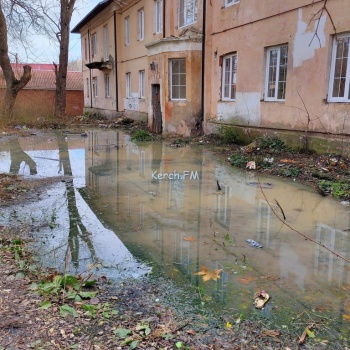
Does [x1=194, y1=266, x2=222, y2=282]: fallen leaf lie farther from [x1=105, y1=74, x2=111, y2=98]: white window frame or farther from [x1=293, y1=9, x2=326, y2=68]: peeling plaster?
[x1=105, y1=74, x2=111, y2=98]: white window frame

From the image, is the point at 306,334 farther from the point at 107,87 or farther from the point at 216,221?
the point at 107,87

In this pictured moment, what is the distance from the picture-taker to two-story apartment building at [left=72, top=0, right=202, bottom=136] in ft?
46.6

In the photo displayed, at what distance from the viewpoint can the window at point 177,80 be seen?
14492 millimetres

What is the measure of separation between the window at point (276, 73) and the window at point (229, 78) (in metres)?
1.88

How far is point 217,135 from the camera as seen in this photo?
13.2 metres

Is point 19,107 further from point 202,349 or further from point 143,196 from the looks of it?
point 202,349

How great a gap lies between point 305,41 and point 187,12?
687 centimetres

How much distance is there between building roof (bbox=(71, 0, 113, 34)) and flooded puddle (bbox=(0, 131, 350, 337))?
652 inches

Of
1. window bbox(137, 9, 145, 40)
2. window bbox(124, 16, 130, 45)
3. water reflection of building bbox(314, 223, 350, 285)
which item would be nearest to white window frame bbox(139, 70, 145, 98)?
window bbox(137, 9, 145, 40)

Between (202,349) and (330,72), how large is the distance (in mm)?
8110

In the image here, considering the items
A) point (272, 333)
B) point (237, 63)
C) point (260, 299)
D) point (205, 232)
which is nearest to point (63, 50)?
point (237, 63)

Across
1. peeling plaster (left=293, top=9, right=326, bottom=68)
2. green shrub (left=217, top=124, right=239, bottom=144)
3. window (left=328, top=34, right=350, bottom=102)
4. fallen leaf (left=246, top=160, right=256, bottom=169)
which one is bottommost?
fallen leaf (left=246, top=160, right=256, bottom=169)

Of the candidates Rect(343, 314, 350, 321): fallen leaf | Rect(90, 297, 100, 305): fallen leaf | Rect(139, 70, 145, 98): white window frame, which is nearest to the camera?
Rect(343, 314, 350, 321): fallen leaf

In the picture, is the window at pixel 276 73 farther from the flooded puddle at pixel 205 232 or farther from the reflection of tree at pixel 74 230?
the reflection of tree at pixel 74 230
